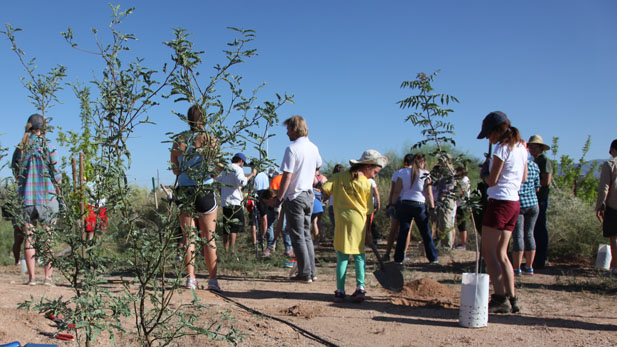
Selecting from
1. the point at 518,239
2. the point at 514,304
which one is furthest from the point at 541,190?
the point at 514,304

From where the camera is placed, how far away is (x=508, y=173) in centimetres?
428

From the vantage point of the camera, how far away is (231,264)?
7.09 metres

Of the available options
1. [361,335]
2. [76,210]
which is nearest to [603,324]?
[361,335]

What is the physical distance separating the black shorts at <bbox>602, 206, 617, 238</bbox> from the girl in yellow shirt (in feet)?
9.21

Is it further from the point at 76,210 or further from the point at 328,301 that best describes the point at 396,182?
the point at 76,210

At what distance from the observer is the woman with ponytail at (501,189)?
423 centimetres

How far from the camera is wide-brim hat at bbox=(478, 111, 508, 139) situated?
4.21 m

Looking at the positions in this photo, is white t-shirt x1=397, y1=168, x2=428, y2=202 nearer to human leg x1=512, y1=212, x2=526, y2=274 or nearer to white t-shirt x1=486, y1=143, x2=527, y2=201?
human leg x1=512, y1=212, x2=526, y2=274

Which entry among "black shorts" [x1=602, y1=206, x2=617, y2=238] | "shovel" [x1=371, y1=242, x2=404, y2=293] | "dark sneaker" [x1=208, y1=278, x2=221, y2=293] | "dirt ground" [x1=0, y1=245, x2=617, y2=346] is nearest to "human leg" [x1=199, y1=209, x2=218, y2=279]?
"dark sneaker" [x1=208, y1=278, x2=221, y2=293]

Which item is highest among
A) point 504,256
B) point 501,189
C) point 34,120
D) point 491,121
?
point 491,121

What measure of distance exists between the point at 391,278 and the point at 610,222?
2.64 metres

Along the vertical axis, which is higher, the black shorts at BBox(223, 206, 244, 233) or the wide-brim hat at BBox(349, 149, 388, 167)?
the wide-brim hat at BBox(349, 149, 388, 167)

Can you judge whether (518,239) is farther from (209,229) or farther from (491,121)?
(209,229)

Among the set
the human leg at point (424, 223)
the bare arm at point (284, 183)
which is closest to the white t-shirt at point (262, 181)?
the human leg at point (424, 223)
